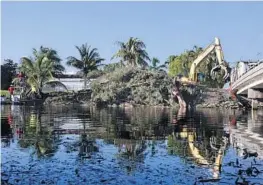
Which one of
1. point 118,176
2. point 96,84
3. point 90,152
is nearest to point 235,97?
point 96,84

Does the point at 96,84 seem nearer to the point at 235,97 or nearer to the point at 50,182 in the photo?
the point at 235,97

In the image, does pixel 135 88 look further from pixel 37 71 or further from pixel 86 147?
pixel 86 147

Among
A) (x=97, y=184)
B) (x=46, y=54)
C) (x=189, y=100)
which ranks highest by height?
(x=46, y=54)

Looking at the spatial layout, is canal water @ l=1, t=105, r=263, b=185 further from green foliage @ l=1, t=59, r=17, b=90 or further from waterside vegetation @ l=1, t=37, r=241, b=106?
green foliage @ l=1, t=59, r=17, b=90

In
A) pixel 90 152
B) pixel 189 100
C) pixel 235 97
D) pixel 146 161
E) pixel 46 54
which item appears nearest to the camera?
pixel 146 161

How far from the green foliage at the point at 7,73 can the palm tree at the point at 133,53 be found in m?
25.8

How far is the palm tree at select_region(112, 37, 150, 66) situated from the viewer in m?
89.4

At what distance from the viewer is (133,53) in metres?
89.2

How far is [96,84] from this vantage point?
69812 millimetres

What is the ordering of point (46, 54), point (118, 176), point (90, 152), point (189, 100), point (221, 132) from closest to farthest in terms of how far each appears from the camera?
point (118, 176)
point (90, 152)
point (221, 132)
point (189, 100)
point (46, 54)

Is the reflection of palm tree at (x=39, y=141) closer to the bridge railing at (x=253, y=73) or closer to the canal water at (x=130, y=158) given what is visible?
the canal water at (x=130, y=158)

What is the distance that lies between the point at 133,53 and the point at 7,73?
96.0ft

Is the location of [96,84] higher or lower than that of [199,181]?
higher

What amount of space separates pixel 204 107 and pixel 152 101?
7661 mm
